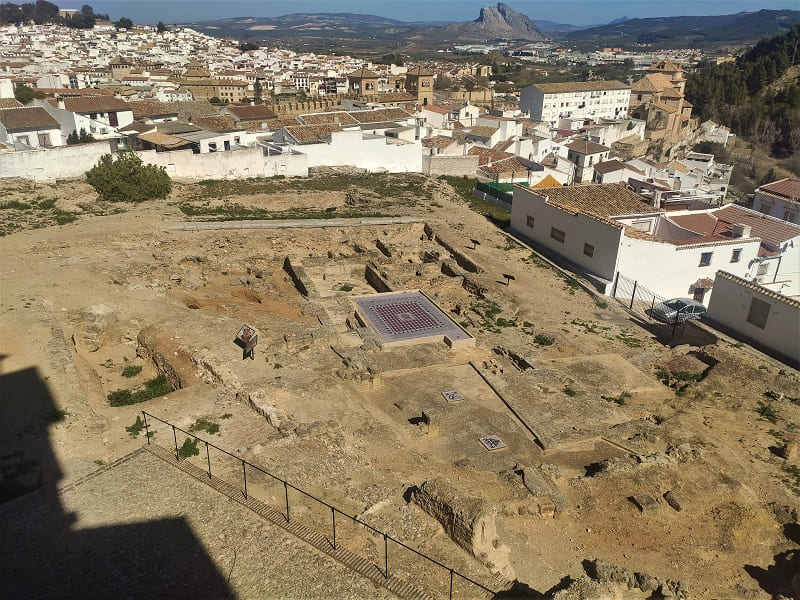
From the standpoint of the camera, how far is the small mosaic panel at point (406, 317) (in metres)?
16.4

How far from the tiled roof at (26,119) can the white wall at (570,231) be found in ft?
93.2

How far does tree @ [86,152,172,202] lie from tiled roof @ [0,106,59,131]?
10.8 meters

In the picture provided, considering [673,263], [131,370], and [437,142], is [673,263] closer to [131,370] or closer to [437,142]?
[131,370]

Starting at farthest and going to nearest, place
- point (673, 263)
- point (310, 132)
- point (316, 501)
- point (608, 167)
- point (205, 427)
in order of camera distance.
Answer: point (608, 167) → point (310, 132) → point (673, 263) → point (205, 427) → point (316, 501)

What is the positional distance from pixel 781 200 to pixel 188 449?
33673 mm

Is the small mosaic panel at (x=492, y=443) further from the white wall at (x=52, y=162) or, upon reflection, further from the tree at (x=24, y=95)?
the tree at (x=24, y=95)

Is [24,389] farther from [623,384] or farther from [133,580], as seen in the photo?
[623,384]

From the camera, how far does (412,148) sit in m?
36.3

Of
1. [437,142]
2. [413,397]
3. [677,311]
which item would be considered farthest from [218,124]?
[677,311]

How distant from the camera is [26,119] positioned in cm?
3412

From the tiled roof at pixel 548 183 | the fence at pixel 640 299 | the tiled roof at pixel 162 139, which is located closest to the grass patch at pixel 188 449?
the fence at pixel 640 299

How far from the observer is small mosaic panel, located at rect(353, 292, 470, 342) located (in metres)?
16.4

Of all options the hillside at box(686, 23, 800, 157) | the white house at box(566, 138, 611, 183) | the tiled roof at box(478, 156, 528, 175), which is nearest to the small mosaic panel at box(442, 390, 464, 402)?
the tiled roof at box(478, 156, 528, 175)

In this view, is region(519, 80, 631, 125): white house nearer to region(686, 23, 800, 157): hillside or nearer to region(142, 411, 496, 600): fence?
region(686, 23, 800, 157): hillside
